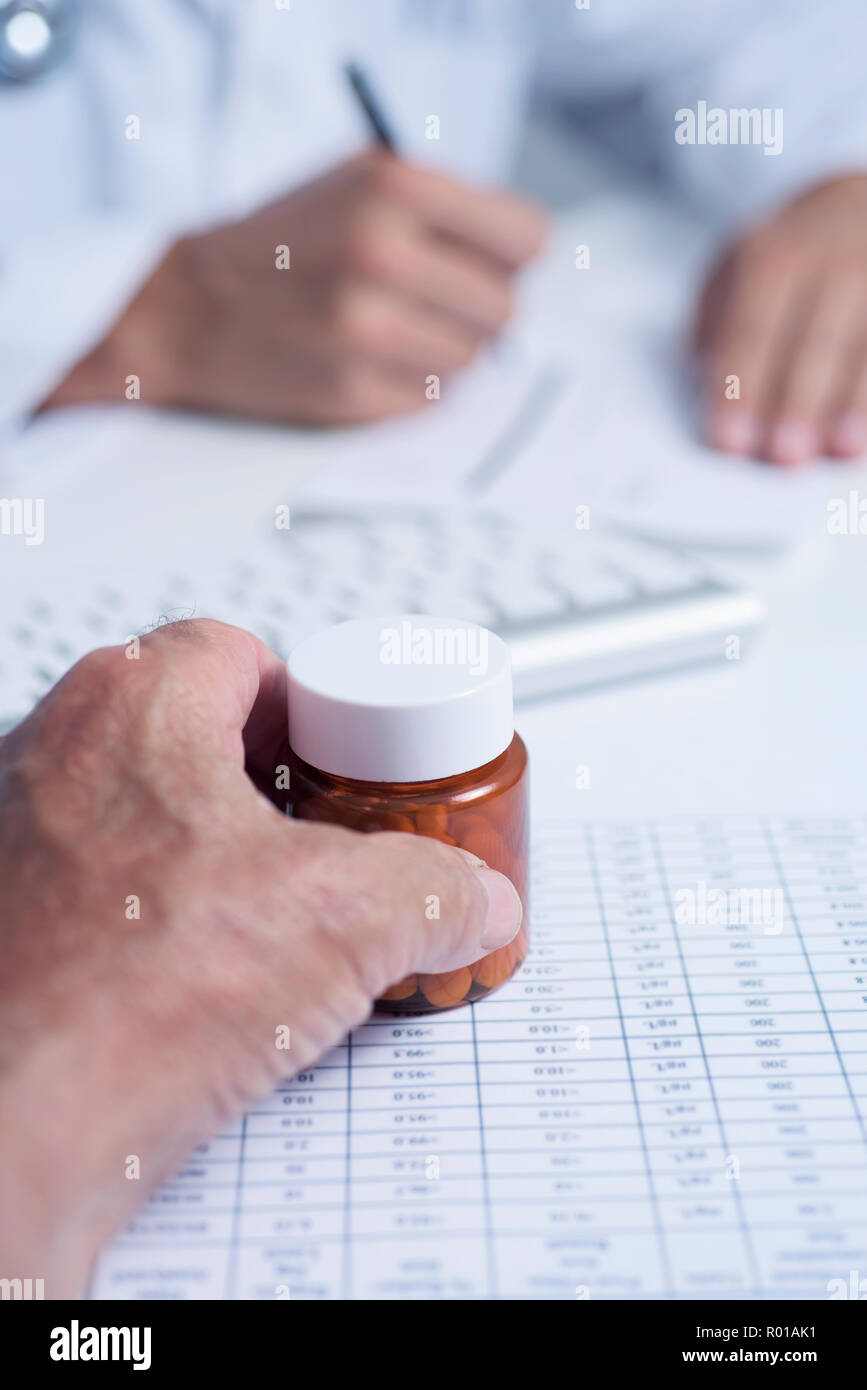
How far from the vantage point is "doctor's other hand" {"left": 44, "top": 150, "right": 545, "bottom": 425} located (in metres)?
0.90

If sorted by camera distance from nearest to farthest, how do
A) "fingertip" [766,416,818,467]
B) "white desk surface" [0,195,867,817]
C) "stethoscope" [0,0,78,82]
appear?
"white desk surface" [0,195,867,817] → "stethoscope" [0,0,78,82] → "fingertip" [766,416,818,467]

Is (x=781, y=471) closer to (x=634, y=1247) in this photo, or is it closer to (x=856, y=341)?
(x=856, y=341)

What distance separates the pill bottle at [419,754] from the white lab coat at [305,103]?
55 centimetres

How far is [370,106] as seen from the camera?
2.93ft

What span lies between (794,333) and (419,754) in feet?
2.20

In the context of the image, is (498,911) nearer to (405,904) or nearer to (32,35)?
(405,904)

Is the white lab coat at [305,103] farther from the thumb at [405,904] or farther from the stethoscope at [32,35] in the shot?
the thumb at [405,904]

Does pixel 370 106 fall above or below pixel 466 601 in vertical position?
above

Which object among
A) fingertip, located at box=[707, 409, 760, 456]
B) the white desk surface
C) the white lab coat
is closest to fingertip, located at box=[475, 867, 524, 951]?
the white desk surface

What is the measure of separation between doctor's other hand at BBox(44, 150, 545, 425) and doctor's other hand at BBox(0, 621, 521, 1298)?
0.55 m

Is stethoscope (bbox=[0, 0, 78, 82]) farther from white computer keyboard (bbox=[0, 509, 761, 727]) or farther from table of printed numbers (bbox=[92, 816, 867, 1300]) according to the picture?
table of printed numbers (bbox=[92, 816, 867, 1300])

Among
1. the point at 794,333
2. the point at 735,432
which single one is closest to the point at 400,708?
the point at 735,432
